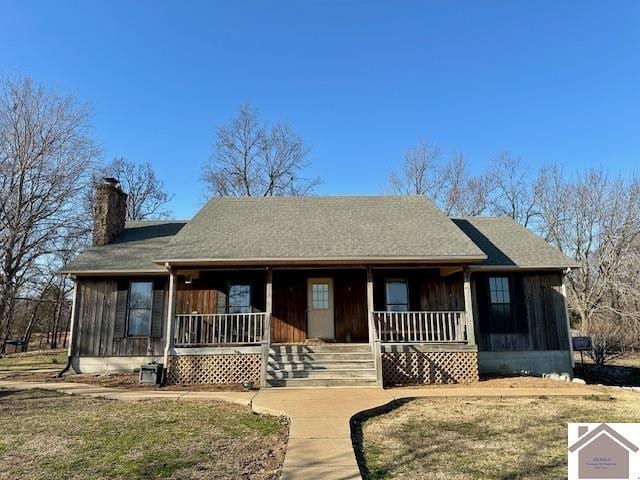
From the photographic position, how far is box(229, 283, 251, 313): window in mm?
12859

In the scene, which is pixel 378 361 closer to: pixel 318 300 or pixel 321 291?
pixel 318 300

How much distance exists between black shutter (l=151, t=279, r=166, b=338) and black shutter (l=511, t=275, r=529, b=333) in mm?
10650

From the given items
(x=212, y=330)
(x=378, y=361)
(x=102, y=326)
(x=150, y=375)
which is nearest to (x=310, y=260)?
A: (x=378, y=361)

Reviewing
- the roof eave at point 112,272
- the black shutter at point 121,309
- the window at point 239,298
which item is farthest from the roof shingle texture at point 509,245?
the black shutter at point 121,309

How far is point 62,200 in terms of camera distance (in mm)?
18000

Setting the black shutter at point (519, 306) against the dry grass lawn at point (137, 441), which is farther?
the black shutter at point (519, 306)

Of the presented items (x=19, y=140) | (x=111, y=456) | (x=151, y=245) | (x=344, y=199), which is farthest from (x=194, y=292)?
(x=19, y=140)

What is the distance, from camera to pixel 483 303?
1291 cm

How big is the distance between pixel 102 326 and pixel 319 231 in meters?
7.17

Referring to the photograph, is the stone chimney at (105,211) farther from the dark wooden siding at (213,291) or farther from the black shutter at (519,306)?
the black shutter at (519,306)

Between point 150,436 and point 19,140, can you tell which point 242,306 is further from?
point 19,140

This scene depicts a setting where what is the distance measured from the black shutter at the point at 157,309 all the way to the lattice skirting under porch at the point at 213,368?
2090 mm

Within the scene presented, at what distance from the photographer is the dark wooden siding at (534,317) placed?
12.7 m

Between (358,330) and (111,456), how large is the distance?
8.55 metres
